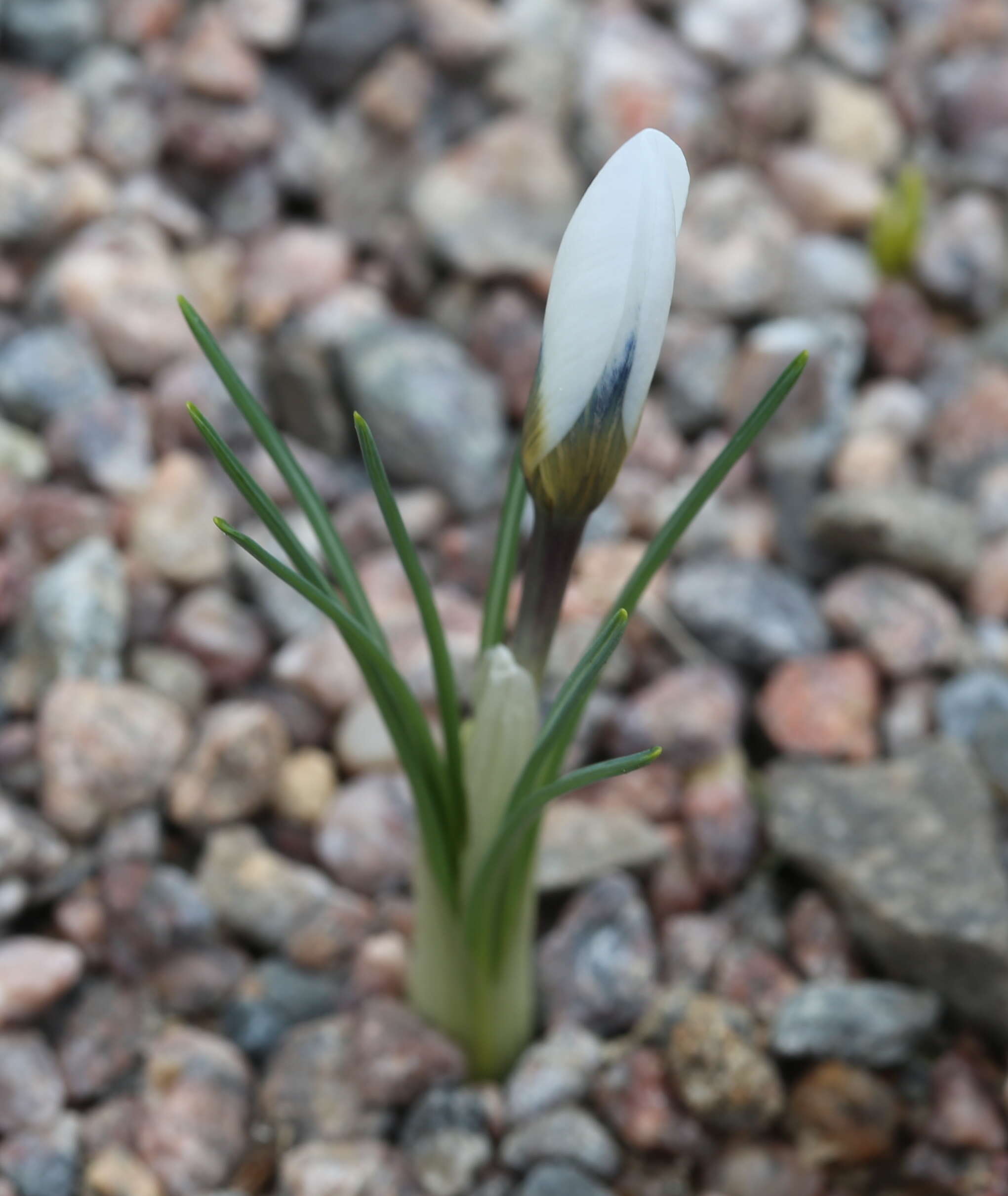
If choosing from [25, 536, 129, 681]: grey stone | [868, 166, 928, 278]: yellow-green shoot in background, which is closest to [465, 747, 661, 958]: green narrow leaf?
[25, 536, 129, 681]: grey stone

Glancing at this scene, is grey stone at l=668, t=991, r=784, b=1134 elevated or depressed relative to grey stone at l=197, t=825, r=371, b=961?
elevated

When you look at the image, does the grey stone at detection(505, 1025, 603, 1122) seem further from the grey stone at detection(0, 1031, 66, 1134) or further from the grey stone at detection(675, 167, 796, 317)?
the grey stone at detection(675, 167, 796, 317)

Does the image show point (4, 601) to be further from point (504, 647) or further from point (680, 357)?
point (680, 357)

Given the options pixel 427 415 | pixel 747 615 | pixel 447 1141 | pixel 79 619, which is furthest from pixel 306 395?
pixel 447 1141

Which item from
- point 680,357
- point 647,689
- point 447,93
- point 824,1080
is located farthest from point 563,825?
point 447,93

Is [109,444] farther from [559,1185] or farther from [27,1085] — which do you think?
[559,1185]

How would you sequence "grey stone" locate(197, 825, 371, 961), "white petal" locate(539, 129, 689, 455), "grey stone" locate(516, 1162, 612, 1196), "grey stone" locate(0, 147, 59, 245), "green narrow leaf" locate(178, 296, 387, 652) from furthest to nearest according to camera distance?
"grey stone" locate(0, 147, 59, 245) < "grey stone" locate(197, 825, 371, 961) < "grey stone" locate(516, 1162, 612, 1196) < "green narrow leaf" locate(178, 296, 387, 652) < "white petal" locate(539, 129, 689, 455)

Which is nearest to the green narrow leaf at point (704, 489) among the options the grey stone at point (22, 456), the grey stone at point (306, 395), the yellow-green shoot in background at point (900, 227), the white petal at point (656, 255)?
the white petal at point (656, 255)
